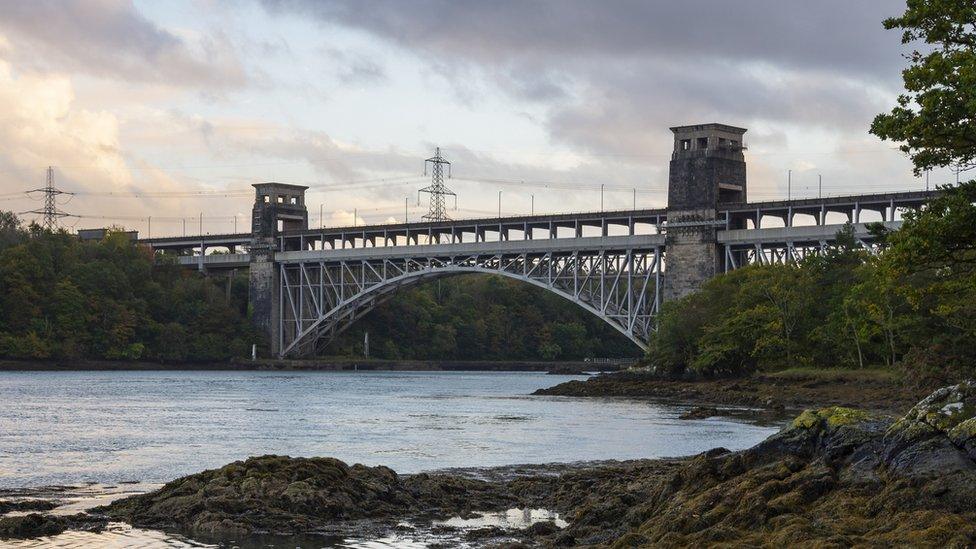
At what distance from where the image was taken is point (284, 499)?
22.1 meters

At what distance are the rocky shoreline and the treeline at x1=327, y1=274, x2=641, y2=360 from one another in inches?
4266

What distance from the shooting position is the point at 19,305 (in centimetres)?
11131

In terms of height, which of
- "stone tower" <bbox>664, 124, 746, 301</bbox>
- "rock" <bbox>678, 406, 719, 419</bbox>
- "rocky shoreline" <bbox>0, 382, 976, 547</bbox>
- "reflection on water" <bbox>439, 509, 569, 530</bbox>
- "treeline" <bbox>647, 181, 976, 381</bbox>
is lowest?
"rock" <bbox>678, 406, 719, 419</bbox>

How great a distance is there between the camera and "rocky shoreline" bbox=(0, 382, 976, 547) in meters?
16.7

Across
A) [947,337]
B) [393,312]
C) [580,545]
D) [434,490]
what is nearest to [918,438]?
[580,545]

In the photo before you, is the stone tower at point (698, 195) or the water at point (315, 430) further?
the stone tower at point (698, 195)

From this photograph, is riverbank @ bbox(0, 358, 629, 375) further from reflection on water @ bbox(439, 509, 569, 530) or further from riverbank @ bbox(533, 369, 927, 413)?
reflection on water @ bbox(439, 509, 569, 530)

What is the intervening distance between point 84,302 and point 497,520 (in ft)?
329

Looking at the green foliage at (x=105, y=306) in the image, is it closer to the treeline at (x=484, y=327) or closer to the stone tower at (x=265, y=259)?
the stone tower at (x=265, y=259)

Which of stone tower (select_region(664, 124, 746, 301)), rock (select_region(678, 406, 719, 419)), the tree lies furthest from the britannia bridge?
the tree

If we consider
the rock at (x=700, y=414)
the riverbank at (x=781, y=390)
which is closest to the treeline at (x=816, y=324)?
the riverbank at (x=781, y=390)

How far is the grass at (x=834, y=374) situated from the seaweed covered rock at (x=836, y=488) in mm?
35489

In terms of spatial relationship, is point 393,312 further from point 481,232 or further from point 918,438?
point 918,438

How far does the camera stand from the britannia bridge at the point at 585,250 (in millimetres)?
81875
